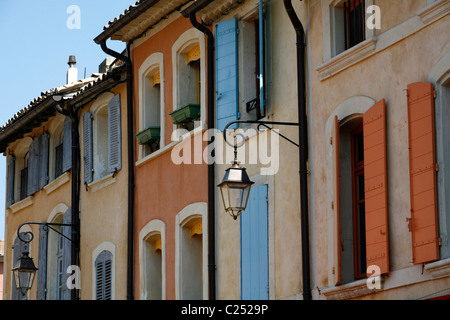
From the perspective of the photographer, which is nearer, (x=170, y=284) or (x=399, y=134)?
(x=399, y=134)

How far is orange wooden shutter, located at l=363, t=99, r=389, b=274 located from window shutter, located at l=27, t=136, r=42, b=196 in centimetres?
1339

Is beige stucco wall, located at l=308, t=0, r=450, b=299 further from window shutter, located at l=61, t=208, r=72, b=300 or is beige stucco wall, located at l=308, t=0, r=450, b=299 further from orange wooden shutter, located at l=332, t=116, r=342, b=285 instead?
window shutter, located at l=61, t=208, r=72, b=300

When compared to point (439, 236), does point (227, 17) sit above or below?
above

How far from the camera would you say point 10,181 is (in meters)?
29.0

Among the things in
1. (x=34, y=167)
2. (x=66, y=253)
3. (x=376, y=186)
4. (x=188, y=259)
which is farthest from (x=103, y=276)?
(x=376, y=186)

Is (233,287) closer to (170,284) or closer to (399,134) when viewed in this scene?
(170,284)

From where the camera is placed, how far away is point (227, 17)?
61.8 feet

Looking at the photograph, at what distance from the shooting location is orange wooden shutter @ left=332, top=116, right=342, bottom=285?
1520 cm

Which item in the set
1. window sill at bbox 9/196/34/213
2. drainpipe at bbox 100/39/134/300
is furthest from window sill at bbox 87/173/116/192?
window sill at bbox 9/196/34/213

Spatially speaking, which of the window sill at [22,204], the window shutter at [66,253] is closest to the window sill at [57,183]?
the window shutter at [66,253]

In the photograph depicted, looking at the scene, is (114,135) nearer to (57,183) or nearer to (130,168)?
(130,168)
